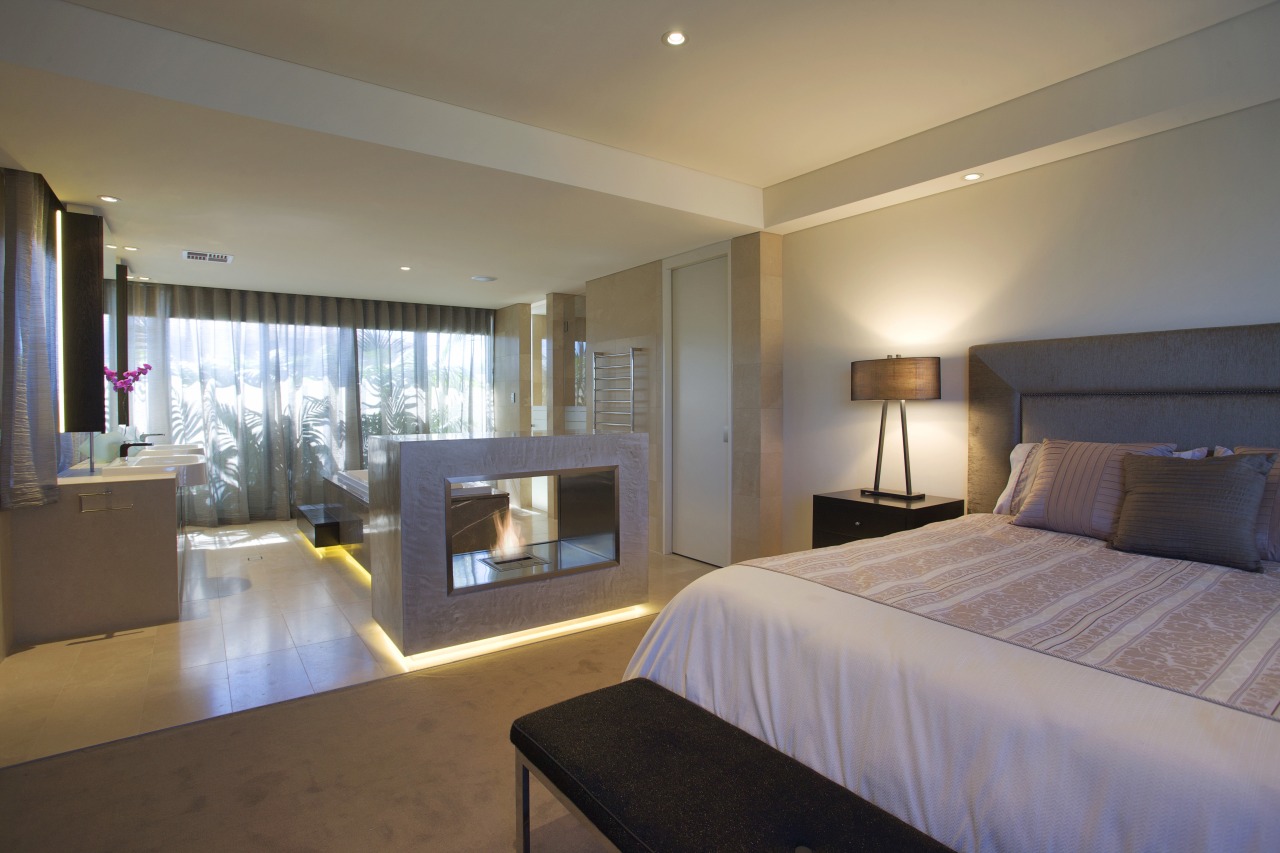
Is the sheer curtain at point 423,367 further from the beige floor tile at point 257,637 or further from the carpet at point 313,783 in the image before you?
the carpet at point 313,783

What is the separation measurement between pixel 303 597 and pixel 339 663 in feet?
4.06

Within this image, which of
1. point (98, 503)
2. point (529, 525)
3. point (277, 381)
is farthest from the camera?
point (277, 381)

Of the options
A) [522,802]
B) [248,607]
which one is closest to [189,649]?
[248,607]

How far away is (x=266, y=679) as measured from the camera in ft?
9.66

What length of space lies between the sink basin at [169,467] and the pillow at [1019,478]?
448 centimetres

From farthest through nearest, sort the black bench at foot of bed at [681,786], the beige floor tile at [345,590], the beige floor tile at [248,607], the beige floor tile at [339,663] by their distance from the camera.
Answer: the beige floor tile at [345,590] → the beige floor tile at [248,607] → the beige floor tile at [339,663] → the black bench at foot of bed at [681,786]

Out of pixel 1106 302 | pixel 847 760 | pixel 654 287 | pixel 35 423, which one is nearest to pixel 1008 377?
pixel 1106 302

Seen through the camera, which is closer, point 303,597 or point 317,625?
point 317,625

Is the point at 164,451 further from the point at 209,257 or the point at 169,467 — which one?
the point at 209,257

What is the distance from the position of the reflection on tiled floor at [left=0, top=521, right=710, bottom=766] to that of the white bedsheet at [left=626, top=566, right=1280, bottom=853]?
2.09 m

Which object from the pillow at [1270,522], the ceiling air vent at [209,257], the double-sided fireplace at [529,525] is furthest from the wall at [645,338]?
the pillow at [1270,522]

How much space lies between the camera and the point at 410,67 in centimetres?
284

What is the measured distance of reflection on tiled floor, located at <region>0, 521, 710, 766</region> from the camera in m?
2.56

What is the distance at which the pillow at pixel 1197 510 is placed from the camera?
2113mm
